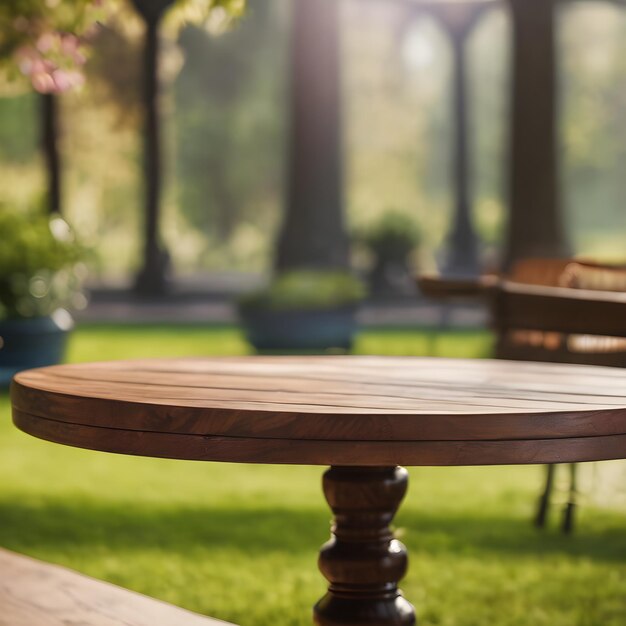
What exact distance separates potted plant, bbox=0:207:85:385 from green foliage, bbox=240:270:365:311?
8.88 feet

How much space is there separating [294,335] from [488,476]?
5.29 metres

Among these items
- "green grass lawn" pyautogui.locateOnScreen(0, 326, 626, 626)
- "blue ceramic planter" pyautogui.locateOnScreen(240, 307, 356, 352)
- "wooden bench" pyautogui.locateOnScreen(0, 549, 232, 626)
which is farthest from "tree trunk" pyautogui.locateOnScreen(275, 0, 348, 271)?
"wooden bench" pyautogui.locateOnScreen(0, 549, 232, 626)

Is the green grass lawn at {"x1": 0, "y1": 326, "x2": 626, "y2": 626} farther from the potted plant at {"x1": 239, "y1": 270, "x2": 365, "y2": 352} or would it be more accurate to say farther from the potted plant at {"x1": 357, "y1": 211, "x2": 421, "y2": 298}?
the potted plant at {"x1": 357, "y1": 211, "x2": 421, "y2": 298}

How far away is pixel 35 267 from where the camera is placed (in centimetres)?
922

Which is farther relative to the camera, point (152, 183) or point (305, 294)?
point (152, 183)

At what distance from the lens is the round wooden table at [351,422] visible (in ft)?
5.99

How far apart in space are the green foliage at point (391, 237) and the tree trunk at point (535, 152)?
12.3 feet

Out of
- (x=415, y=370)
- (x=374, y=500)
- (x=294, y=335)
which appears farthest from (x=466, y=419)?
(x=294, y=335)

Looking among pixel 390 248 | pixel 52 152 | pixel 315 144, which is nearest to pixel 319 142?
pixel 315 144

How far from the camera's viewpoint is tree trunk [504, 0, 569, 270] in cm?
1437

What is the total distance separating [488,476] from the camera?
6637mm

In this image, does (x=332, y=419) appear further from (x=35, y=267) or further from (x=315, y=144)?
(x=315, y=144)

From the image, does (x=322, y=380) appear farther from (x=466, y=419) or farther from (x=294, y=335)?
(x=294, y=335)

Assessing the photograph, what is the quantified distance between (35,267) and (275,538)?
474 cm
